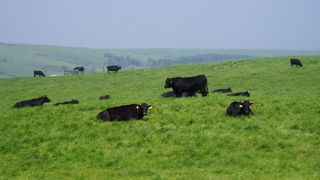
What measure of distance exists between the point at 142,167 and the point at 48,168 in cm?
312

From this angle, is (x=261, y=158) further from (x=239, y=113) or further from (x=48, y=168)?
(x=48, y=168)

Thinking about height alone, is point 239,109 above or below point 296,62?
below

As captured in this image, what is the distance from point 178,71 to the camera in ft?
198

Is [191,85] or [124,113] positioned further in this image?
[191,85]

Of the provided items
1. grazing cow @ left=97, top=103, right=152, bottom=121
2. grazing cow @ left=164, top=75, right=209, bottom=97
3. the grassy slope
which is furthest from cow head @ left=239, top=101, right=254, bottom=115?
grazing cow @ left=164, top=75, right=209, bottom=97

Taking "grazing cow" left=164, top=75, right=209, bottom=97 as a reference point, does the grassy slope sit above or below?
below

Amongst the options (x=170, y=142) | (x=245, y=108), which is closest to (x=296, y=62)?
(x=245, y=108)

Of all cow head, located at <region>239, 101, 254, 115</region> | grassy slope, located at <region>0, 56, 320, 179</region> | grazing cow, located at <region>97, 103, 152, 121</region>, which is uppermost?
cow head, located at <region>239, 101, 254, 115</region>

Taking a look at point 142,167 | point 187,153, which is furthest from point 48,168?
point 187,153

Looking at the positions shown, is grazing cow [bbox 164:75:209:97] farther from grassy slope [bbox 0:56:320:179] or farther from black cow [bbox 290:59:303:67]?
black cow [bbox 290:59:303:67]

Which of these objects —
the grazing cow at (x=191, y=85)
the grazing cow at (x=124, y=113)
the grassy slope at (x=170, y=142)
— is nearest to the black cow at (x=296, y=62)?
the grazing cow at (x=191, y=85)

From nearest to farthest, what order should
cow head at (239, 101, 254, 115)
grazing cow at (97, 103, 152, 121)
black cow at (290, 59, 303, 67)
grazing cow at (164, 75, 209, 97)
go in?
grazing cow at (97, 103, 152, 121) → cow head at (239, 101, 254, 115) → grazing cow at (164, 75, 209, 97) → black cow at (290, 59, 303, 67)

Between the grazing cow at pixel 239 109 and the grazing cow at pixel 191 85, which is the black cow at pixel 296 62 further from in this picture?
the grazing cow at pixel 239 109

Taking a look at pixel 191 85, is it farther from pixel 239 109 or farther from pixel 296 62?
pixel 296 62
